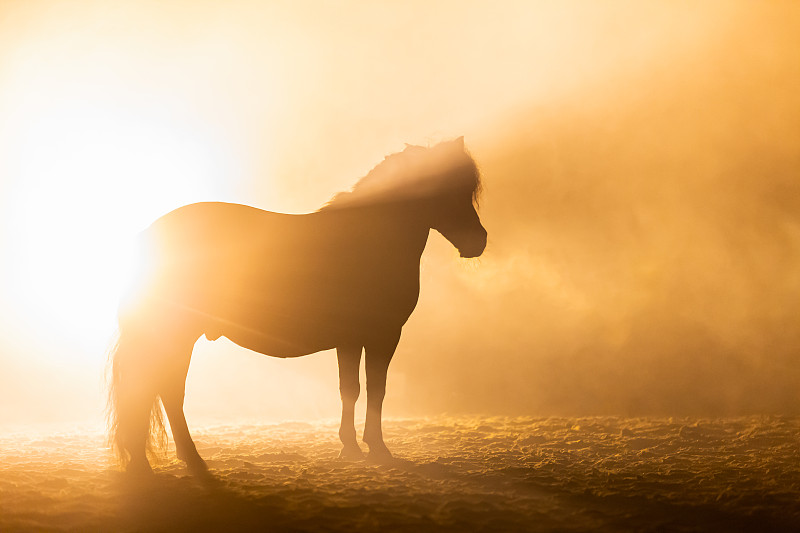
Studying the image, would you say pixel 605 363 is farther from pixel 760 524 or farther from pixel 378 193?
pixel 760 524

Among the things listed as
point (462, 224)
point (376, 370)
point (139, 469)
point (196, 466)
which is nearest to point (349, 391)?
point (376, 370)

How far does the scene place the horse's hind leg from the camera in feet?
17.6

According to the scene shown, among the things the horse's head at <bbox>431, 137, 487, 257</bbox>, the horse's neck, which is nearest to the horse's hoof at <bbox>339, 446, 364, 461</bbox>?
the horse's neck

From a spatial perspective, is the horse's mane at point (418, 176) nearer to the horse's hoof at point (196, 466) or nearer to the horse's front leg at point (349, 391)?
the horse's front leg at point (349, 391)

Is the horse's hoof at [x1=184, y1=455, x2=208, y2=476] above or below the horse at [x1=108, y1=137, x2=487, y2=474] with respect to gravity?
below

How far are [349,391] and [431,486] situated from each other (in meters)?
1.72

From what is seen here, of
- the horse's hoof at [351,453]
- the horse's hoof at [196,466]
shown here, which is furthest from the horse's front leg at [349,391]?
the horse's hoof at [196,466]

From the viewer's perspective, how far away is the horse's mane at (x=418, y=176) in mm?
6590

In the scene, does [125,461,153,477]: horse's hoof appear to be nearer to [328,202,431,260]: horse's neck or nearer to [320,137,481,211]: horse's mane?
[328,202,431,260]: horse's neck

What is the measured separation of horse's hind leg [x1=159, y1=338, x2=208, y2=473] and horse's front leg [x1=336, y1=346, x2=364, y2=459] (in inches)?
57.6

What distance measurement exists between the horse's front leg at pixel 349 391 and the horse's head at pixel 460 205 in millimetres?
1709

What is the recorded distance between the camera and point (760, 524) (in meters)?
3.98

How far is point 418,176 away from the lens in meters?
6.71

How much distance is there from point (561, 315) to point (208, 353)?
7.88 meters
